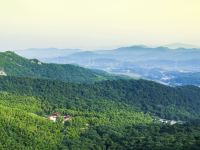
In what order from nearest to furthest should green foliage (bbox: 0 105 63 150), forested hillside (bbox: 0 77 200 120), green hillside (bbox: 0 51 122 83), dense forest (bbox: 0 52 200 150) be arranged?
green foliage (bbox: 0 105 63 150)
dense forest (bbox: 0 52 200 150)
forested hillside (bbox: 0 77 200 120)
green hillside (bbox: 0 51 122 83)

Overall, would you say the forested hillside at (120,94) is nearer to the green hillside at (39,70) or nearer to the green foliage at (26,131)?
the green foliage at (26,131)

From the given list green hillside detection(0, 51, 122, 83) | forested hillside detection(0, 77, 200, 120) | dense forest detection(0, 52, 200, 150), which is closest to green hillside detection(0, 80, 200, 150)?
dense forest detection(0, 52, 200, 150)

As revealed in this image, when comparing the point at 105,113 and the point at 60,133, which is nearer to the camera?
the point at 60,133

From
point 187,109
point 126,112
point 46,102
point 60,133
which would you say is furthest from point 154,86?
point 60,133

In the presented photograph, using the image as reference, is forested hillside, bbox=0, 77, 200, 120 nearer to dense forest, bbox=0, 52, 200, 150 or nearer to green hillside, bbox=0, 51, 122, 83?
dense forest, bbox=0, 52, 200, 150

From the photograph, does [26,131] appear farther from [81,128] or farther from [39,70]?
[39,70]

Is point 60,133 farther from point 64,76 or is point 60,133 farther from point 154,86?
point 64,76
